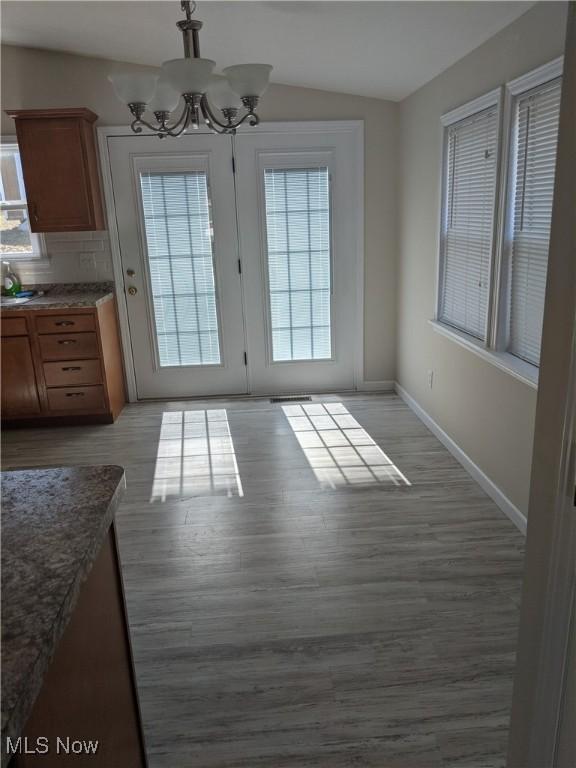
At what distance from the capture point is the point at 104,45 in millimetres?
3906

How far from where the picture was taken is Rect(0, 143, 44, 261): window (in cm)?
445

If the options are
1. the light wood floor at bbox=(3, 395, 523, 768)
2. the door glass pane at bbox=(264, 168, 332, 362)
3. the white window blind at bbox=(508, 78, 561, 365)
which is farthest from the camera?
the door glass pane at bbox=(264, 168, 332, 362)

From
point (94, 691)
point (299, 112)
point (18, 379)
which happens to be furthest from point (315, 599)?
point (299, 112)

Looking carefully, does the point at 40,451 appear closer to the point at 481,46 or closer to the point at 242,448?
the point at 242,448

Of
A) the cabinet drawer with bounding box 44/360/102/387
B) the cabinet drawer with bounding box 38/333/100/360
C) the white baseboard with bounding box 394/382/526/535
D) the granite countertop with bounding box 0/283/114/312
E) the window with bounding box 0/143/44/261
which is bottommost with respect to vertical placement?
the white baseboard with bounding box 394/382/526/535

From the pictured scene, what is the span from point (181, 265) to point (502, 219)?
269 cm

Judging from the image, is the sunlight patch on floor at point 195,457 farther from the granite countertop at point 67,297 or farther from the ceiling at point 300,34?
the ceiling at point 300,34

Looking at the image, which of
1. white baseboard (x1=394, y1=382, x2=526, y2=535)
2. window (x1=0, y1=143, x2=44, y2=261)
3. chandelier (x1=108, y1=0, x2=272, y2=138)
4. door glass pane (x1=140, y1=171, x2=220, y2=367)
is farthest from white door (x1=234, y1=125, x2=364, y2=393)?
Result: chandelier (x1=108, y1=0, x2=272, y2=138)

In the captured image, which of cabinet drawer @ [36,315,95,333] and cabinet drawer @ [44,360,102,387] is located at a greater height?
cabinet drawer @ [36,315,95,333]

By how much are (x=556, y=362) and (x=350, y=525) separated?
1992 mm

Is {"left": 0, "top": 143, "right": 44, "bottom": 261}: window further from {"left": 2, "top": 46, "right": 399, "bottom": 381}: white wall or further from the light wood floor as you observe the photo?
the light wood floor

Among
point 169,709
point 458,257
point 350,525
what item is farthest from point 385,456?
point 169,709

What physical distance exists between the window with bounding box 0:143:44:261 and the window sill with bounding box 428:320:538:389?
3.29 metres

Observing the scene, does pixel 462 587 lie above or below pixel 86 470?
below
